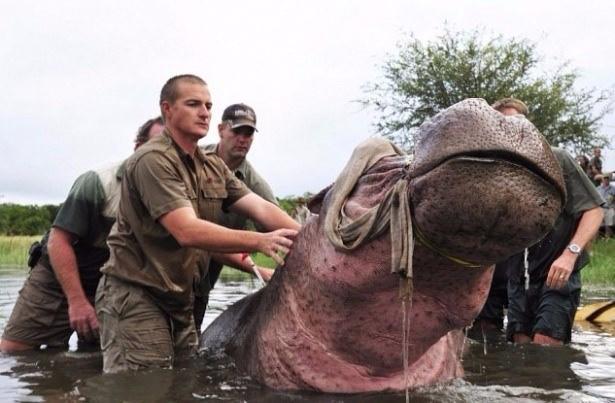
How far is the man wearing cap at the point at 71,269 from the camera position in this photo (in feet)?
19.5

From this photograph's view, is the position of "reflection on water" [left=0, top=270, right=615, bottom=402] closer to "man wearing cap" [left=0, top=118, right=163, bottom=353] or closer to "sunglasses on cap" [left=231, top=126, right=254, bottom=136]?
"man wearing cap" [left=0, top=118, right=163, bottom=353]

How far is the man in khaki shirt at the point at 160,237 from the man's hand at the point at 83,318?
34.1 inches

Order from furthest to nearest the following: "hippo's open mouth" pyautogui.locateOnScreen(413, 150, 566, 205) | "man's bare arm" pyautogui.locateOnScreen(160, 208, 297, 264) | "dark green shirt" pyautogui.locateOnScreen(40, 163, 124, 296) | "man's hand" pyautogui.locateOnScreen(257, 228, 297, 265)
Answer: "dark green shirt" pyautogui.locateOnScreen(40, 163, 124, 296) < "man's bare arm" pyautogui.locateOnScreen(160, 208, 297, 264) < "man's hand" pyautogui.locateOnScreen(257, 228, 297, 265) < "hippo's open mouth" pyautogui.locateOnScreen(413, 150, 566, 205)

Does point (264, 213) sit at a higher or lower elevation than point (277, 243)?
higher

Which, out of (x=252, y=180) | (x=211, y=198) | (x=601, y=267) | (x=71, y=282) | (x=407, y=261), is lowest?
(x=601, y=267)

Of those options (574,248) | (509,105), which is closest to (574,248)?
(574,248)

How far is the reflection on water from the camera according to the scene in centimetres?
398

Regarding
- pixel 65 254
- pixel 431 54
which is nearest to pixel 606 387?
pixel 65 254

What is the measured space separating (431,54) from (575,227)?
26.1 meters

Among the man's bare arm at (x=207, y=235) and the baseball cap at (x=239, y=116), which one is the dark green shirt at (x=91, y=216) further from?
the man's bare arm at (x=207, y=235)

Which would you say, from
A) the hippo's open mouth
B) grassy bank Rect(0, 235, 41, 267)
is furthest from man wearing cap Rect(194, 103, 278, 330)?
grassy bank Rect(0, 235, 41, 267)

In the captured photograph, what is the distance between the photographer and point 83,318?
5.87 meters

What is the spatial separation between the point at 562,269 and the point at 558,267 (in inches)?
1.1

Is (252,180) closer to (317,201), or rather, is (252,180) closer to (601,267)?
(317,201)
